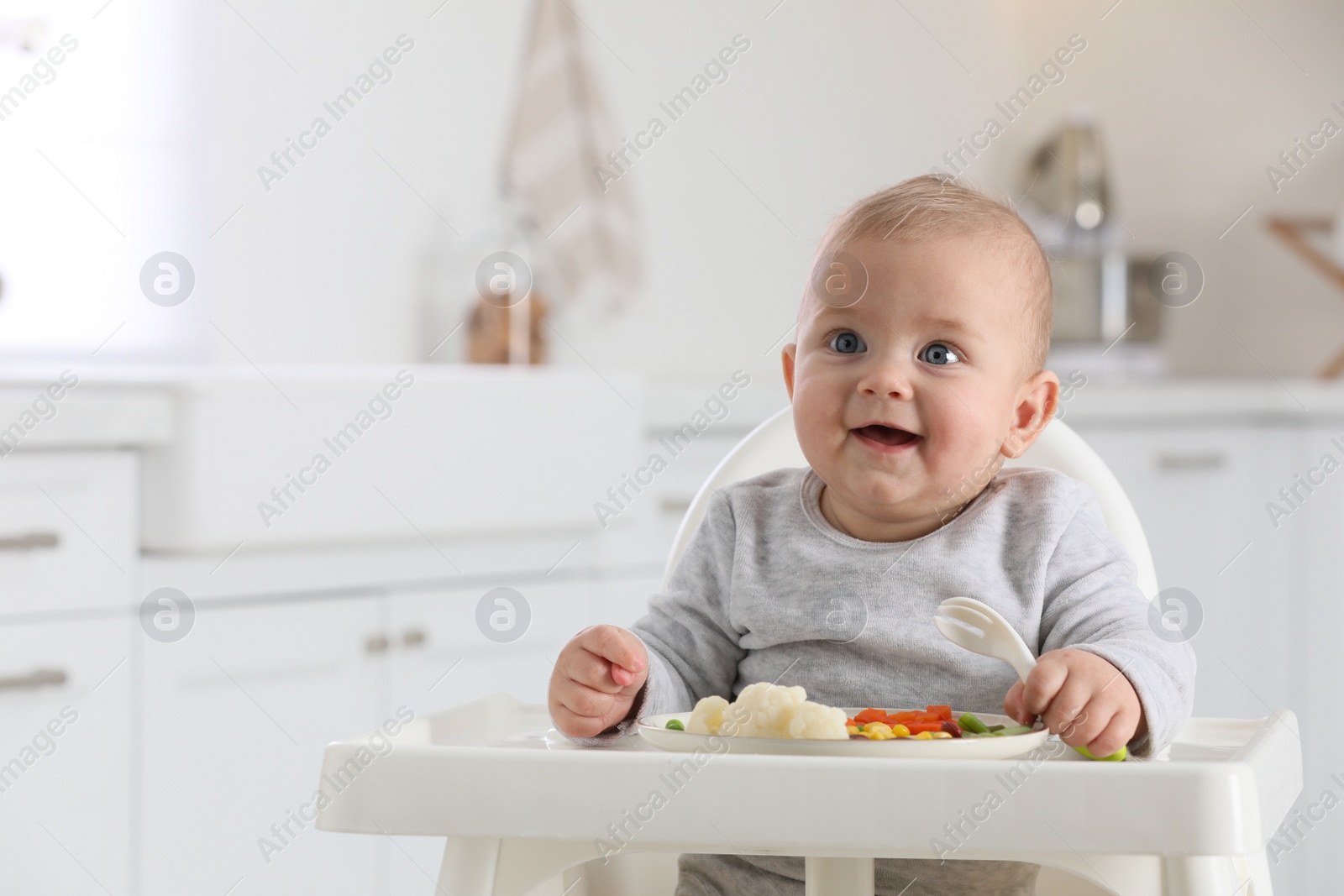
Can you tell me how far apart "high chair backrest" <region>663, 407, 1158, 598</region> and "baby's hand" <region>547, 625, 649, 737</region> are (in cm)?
23

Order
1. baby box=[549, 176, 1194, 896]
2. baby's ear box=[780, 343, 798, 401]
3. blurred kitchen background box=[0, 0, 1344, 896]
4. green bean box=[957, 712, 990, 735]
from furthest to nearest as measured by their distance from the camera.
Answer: blurred kitchen background box=[0, 0, 1344, 896]
baby's ear box=[780, 343, 798, 401]
baby box=[549, 176, 1194, 896]
green bean box=[957, 712, 990, 735]

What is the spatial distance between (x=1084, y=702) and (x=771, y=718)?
0.48ft

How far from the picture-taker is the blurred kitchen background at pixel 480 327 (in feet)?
4.88

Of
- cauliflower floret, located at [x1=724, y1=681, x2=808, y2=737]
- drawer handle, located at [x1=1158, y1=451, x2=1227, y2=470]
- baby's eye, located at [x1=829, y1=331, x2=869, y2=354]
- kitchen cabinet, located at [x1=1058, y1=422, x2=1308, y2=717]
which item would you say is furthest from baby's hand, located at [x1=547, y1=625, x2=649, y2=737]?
drawer handle, located at [x1=1158, y1=451, x2=1227, y2=470]

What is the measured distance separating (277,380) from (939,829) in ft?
3.95

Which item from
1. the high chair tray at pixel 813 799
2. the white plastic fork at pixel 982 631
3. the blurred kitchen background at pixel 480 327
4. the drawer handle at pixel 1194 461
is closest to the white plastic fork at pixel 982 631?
the white plastic fork at pixel 982 631

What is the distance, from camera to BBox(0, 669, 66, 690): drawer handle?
137 centimetres

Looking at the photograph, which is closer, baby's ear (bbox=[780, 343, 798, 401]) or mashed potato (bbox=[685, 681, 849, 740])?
mashed potato (bbox=[685, 681, 849, 740])

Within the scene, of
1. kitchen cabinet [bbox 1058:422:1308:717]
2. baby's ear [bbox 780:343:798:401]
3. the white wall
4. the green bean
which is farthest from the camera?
kitchen cabinet [bbox 1058:422:1308:717]

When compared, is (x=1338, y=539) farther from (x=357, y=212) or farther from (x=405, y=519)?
(x=357, y=212)

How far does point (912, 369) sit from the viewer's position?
773 millimetres

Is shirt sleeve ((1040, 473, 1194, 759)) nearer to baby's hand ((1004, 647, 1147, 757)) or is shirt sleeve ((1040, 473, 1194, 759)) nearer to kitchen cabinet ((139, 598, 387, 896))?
baby's hand ((1004, 647, 1147, 757))

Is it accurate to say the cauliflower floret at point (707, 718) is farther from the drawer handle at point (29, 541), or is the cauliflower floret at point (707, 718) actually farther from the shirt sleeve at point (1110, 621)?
the drawer handle at point (29, 541)

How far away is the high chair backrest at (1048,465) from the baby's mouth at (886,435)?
0.47ft
